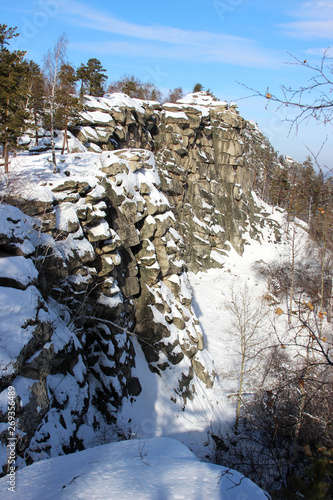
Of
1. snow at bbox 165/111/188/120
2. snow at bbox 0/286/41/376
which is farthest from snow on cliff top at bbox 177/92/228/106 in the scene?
snow at bbox 0/286/41/376

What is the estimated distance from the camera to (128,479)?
158 inches

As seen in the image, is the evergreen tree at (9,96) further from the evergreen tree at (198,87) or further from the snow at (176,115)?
the evergreen tree at (198,87)

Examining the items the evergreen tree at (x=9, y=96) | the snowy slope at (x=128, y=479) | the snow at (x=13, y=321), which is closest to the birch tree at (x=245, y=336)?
the snowy slope at (x=128, y=479)

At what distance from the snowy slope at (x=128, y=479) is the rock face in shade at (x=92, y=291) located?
3.96 ft

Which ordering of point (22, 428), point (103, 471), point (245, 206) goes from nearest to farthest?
point (103, 471), point (22, 428), point (245, 206)

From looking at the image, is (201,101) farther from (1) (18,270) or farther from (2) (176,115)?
(1) (18,270)

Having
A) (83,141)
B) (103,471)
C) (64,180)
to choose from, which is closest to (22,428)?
(103,471)

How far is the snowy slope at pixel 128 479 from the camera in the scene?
361cm

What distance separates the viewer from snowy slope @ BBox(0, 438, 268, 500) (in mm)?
3605

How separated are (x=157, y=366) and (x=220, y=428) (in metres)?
3.98

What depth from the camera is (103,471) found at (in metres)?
4.29

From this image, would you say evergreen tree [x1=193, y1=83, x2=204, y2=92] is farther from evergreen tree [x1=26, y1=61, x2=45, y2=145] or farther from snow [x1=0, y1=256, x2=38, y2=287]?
snow [x1=0, y1=256, x2=38, y2=287]

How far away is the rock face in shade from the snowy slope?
121cm

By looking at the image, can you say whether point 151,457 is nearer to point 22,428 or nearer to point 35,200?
point 22,428
